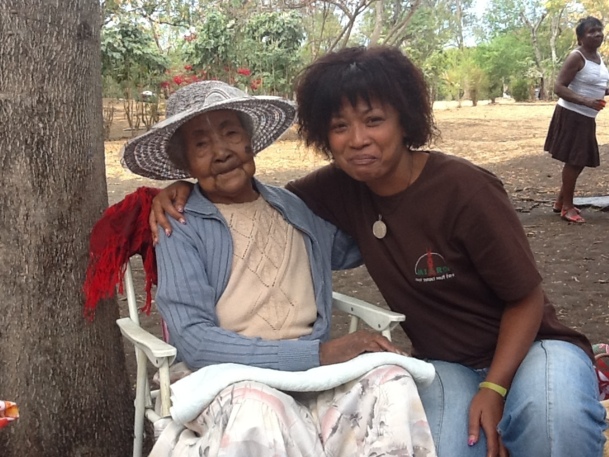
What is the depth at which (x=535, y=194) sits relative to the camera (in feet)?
31.0

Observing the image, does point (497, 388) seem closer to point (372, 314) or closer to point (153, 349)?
point (372, 314)

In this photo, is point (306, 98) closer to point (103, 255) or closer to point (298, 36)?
point (103, 255)

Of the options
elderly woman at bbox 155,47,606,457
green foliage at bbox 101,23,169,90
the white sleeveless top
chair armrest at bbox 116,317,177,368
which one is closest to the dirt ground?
elderly woman at bbox 155,47,606,457

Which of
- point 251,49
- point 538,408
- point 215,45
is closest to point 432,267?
point 538,408

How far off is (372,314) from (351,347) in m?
0.31

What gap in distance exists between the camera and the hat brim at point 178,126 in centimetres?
246

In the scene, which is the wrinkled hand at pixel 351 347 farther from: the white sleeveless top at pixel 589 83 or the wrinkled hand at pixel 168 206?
the white sleeveless top at pixel 589 83

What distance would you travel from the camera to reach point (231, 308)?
2471mm

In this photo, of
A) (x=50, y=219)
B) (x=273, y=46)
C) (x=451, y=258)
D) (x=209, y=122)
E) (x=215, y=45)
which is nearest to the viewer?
(x=451, y=258)

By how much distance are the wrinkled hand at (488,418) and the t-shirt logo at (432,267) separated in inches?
15.4

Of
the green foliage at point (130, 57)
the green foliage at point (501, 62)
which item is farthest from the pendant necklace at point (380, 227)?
the green foliage at point (501, 62)

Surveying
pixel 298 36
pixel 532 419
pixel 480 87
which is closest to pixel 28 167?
pixel 532 419

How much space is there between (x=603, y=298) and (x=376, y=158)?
3476mm

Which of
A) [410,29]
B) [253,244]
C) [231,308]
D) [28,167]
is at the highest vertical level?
[410,29]
